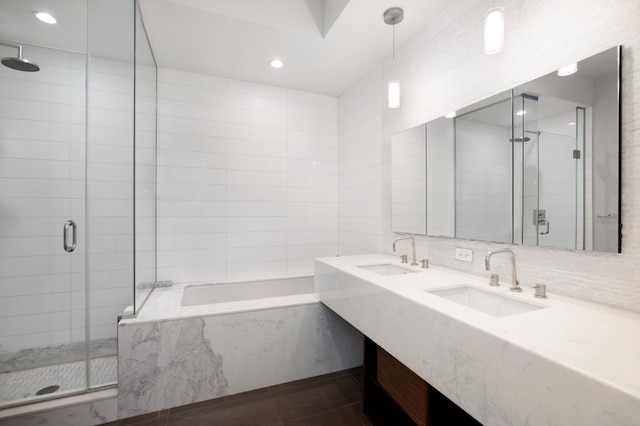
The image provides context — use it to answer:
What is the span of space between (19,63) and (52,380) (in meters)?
2.22

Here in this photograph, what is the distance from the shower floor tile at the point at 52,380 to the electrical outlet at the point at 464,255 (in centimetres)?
233

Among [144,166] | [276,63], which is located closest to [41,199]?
[144,166]

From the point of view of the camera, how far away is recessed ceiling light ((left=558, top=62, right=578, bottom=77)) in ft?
4.05

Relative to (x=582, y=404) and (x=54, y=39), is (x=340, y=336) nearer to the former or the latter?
(x=582, y=404)

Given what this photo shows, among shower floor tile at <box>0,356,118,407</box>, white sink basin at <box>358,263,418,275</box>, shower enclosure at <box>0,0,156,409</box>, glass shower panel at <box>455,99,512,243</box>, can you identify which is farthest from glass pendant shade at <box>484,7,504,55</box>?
shower floor tile at <box>0,356,118,407</box>

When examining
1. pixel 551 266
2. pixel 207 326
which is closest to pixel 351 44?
pixel 551 266

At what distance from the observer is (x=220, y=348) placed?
2029mm

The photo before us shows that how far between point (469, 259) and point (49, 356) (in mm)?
3027

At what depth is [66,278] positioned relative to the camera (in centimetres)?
222

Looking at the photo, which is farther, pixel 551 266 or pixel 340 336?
pixel 340 336

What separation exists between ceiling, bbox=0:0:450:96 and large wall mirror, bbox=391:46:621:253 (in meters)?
0.80

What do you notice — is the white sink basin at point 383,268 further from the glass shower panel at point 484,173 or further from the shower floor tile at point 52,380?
the shower floor tile at point 52,380

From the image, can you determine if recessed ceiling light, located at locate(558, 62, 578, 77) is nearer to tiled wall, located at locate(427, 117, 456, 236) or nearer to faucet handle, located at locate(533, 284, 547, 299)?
tiled wall, located at locate(427, 117, 456, 236)

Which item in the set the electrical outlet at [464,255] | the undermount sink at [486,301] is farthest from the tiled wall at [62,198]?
the electrical outlet at [464,255]
